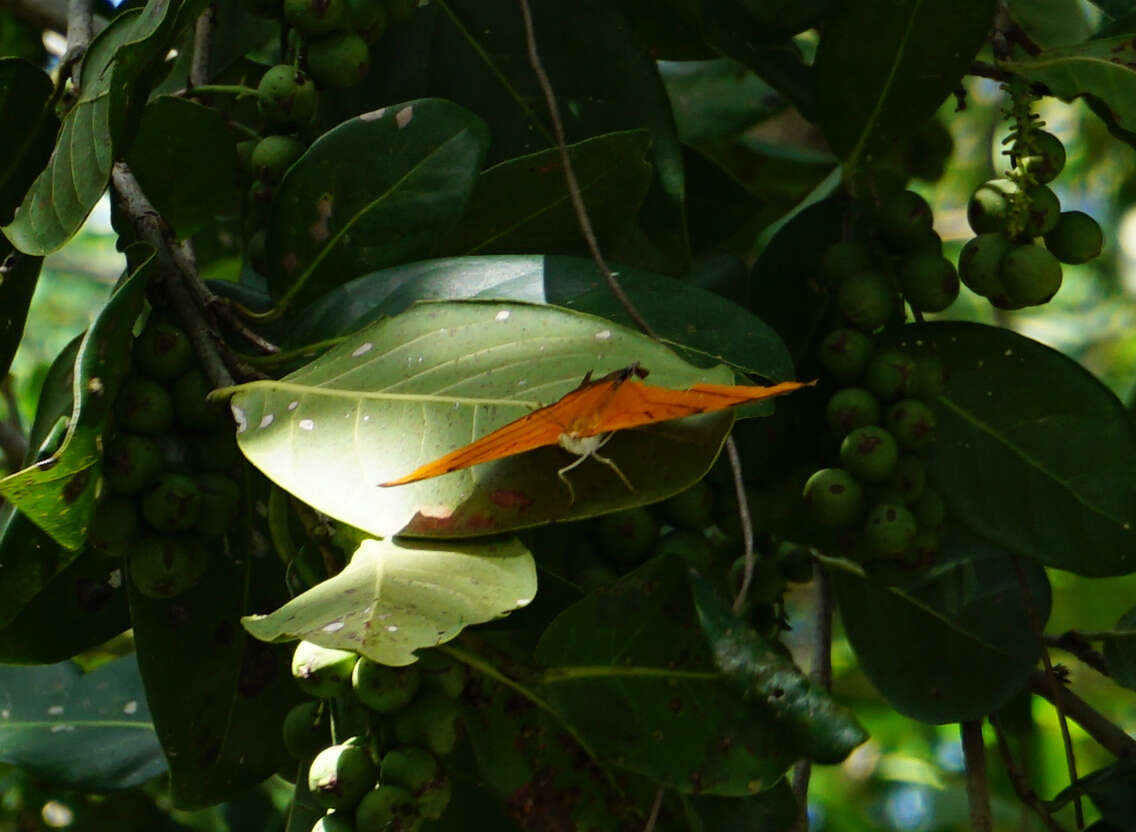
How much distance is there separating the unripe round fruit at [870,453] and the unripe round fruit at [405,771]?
1.37 ft

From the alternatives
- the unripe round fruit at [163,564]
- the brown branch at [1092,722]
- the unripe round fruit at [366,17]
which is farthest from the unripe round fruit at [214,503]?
the brown branch at [1092,722]

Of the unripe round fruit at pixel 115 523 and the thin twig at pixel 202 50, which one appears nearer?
the unripe round fruit at pixel 115 523

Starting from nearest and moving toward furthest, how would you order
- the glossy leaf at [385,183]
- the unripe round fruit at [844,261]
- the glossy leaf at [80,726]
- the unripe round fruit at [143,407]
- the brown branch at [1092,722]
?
the unripe round fruit at [143,407], the glossy leaf at [385,183], the unripe round fruit at [844,261], the brown branch at [1092,722], the glossy leaf at [80,726]

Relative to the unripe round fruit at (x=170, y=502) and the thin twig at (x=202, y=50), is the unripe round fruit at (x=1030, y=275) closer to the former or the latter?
the unripe round fruit at (x=170, y=502)

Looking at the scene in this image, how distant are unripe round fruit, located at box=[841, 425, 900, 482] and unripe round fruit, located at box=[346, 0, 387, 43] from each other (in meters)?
0.46

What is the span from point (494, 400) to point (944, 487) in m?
0.51

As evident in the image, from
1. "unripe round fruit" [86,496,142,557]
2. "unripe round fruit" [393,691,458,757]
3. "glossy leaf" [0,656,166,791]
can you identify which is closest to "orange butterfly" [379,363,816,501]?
"unripe round fruit" [393,691,458,757]

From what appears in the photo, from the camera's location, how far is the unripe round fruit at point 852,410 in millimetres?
994

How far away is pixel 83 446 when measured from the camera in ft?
2.36

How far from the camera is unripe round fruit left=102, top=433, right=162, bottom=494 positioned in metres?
0.81

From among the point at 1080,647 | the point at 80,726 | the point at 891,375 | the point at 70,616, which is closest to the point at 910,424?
the point at 891,375

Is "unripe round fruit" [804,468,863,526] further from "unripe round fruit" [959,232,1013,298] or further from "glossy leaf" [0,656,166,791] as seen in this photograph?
"glossy leaf" [0,656,166,791]

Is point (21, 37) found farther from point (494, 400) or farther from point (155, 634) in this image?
point (494, 400)

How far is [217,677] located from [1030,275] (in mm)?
627
